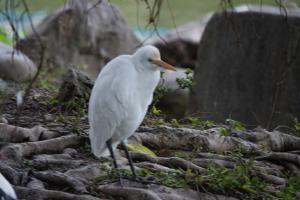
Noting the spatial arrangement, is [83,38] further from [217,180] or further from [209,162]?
[217,180]

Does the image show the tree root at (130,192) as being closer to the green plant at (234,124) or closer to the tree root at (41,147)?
the tree root at (41,147)

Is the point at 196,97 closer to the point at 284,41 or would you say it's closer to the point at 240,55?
the point at 240,55

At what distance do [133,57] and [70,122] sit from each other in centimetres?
132

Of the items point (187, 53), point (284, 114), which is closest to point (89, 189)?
point (284, 114)

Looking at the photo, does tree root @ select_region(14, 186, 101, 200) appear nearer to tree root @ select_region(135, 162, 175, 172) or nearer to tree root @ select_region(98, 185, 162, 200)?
tree root @ select_region(98, 185, 162, 200)

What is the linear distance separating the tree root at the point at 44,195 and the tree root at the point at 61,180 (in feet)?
0.40

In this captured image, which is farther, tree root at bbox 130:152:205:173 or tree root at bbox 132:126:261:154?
tree root at bbox 132:126:261:154

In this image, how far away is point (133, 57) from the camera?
450cm

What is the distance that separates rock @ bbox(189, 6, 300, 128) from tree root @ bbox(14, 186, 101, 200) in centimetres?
360

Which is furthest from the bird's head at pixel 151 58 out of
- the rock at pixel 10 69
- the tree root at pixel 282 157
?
the rock at pixel 10 69

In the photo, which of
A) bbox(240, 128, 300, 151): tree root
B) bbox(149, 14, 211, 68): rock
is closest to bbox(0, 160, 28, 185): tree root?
bbox(240, 128, 300, 151): tree root

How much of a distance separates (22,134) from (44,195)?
100 centimetres

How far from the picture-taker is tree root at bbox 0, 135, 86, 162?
4.92 metres

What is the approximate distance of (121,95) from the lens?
14.3 feet
